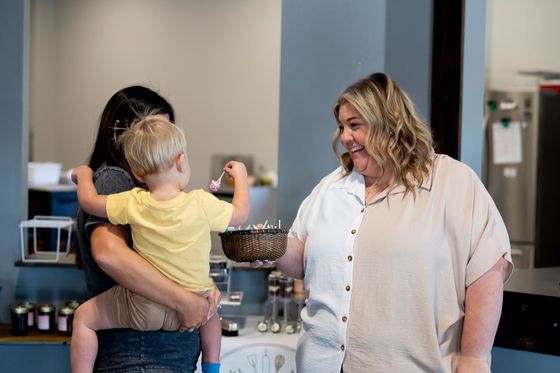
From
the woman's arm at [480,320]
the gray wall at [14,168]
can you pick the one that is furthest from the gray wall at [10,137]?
the woman's arm at [480,320]

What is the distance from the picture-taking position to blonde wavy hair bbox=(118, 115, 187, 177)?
1773mm

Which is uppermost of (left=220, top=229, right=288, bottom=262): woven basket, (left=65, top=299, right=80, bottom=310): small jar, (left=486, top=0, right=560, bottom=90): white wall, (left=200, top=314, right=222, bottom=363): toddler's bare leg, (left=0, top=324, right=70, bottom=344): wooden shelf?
(left=486, top=0, right=560, bottom=90): white wall

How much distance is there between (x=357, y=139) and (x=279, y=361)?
1.12 meters

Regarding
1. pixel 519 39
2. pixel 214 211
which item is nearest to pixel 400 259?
pixel 214 211

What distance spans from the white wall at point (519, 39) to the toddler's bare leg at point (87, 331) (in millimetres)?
4686

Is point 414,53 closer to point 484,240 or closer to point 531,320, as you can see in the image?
point 531,320

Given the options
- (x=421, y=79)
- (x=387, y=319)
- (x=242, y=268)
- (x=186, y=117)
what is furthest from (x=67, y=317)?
(x=186, y=117)

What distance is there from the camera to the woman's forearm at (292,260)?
2068 mm

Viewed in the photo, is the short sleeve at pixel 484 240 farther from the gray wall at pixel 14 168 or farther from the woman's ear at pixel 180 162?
the gray wall at pixel 14 168

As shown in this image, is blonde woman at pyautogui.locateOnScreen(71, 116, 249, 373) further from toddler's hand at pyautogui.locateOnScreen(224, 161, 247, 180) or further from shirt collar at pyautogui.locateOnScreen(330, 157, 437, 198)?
shirt collar at pyautogui.locateOnScreen(330, 157, 437, 198)

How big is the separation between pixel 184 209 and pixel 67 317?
1288 mm

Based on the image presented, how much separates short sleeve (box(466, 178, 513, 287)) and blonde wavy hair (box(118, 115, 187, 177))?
29.1 inches

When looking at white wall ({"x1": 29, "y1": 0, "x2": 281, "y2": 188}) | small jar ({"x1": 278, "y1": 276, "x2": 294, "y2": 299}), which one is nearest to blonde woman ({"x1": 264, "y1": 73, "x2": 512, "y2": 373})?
small jar ({"x1": 278, "y1": 276, "x2": 294, "y2": 299})

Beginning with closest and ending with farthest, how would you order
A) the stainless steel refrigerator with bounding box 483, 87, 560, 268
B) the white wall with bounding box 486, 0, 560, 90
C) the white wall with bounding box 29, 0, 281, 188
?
the stainless steel refrigerator with bounding box 483, 87, 560, 268 → the white wall with bounding box 486, 0, 560, 90 → the white wall with bounding box 29, 0, 281, 188
